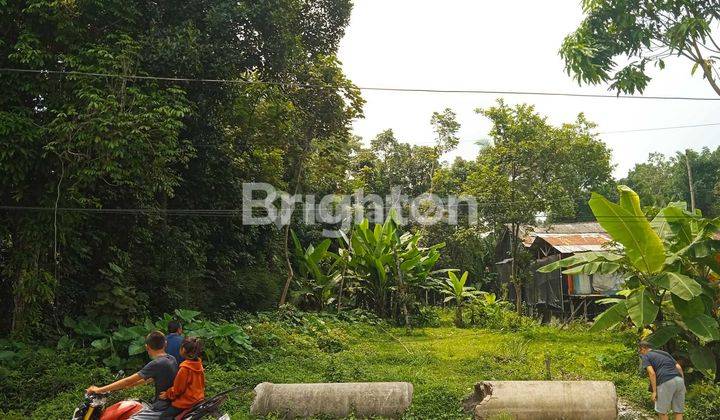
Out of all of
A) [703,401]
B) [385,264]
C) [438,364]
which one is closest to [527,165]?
[385,264]

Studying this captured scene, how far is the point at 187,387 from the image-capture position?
5.04 metres

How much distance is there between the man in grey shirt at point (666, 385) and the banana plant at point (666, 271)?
116 centimetres

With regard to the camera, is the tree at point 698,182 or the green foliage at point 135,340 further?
the tree at point 698,182

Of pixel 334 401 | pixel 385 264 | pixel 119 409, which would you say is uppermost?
pixel 385 264

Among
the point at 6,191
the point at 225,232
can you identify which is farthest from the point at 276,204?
the point at 6,191

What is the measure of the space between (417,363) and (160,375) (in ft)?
23.7

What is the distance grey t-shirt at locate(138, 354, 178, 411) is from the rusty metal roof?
1714 cm

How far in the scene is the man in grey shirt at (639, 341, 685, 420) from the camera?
7.19m

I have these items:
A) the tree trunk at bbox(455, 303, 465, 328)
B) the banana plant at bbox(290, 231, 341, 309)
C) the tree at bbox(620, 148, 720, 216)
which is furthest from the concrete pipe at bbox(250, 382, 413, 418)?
the tree at bbox(620, 148, 720, 216)

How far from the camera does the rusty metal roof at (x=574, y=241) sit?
20.2 meters

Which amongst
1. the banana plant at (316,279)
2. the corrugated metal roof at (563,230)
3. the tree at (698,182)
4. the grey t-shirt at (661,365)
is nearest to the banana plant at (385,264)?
the banana plant at (316,279)

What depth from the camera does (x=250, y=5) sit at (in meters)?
13.3

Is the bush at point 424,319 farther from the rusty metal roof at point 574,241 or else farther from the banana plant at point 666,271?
A: the banana plant at point 666,271

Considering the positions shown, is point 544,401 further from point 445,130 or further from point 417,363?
point 445,130
